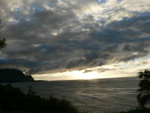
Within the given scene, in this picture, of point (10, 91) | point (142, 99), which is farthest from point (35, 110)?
point (142, 99)

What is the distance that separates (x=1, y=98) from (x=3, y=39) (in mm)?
9194

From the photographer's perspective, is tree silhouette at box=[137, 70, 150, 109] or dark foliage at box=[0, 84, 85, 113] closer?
tree silhouette at box=[137, 70, 150, 109]

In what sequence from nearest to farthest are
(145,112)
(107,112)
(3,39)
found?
1. (145,112)
2. (3,39)
3. (107,112)

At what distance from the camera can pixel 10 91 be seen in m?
28.4

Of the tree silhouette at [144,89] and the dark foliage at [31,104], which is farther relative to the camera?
the dark foliage at [31,104]

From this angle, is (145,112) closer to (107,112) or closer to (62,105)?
(62,105)

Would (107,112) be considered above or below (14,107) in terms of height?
below

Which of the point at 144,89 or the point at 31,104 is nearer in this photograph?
the point at 144,89

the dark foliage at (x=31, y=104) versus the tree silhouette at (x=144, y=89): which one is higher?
the tree silhouette at (x=144, y=89)

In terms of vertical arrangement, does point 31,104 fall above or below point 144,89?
below

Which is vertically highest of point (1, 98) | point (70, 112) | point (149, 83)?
point (149, 83)

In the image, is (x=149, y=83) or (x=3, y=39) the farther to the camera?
(x=3, y=39)

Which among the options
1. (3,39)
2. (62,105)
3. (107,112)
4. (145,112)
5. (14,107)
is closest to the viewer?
(145,112)

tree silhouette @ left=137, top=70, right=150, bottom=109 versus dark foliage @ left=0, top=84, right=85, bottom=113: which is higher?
tree silhouette @ left=137, top=70, right=150, bottom=109
